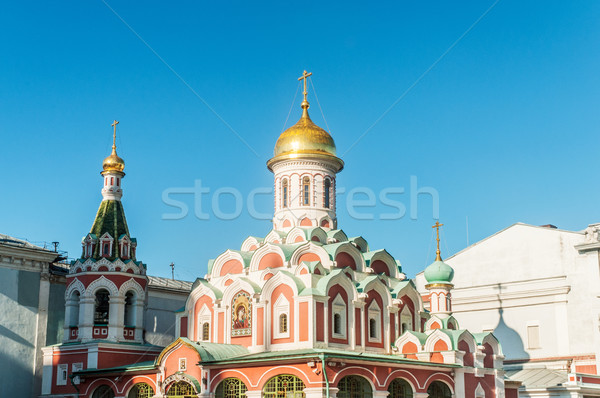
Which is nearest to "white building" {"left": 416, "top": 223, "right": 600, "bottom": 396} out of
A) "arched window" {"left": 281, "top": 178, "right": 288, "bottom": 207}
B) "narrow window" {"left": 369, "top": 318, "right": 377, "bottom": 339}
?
"narrow window" {"left": 369, "top": 318, "right": 377, "bottom": 339}

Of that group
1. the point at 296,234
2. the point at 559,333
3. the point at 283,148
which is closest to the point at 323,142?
the point at 283,148

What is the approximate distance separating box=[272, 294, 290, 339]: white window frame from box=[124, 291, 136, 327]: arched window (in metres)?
6.59

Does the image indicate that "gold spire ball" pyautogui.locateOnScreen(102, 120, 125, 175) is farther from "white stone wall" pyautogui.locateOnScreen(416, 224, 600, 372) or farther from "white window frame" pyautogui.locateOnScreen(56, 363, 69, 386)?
"white stone wall" pyautogui.locateOnScreen(416, 224, 600, 372)

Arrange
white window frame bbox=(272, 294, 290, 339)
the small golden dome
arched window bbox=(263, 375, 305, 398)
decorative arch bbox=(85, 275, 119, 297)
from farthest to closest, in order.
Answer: the small golden dome
decorative arch bbox=(85, 275, 119, 297)
white window frame bbox=(272, 294, 290, 339)
arched window bbox=(263, 375, 305, 398)

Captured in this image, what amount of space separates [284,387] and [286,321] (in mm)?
2896

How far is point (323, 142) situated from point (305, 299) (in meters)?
6.84

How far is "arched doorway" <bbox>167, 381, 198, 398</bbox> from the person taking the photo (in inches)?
892

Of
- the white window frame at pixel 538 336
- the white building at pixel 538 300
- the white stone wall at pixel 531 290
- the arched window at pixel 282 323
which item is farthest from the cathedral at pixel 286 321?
the white stone wall at pixel 531 290

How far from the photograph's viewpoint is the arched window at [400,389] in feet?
73.9

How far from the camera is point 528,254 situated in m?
32.1

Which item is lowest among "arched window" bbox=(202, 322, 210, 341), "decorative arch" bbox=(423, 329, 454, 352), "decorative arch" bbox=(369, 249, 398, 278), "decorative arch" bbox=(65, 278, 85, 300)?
"decorative arch" bbox=(423, 329, 454, 352)

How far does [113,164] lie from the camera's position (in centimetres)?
2867

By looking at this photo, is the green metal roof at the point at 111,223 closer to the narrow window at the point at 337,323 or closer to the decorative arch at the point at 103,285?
the decorative arch at the point at 103,285

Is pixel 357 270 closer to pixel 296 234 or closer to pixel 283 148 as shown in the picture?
pixel 296 234
